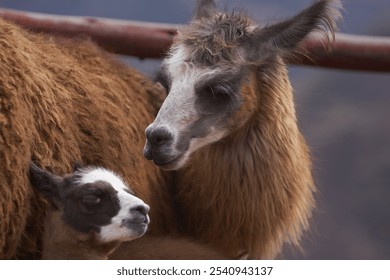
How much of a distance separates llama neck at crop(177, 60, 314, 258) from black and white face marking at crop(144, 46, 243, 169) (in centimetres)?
11

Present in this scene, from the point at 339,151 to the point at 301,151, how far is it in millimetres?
175

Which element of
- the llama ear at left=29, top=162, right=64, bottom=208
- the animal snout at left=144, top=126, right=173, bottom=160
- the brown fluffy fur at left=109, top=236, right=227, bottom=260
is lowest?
the brown fluffy fur at left=109, top=236, right=227, bottom=260

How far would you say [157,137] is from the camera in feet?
6.03

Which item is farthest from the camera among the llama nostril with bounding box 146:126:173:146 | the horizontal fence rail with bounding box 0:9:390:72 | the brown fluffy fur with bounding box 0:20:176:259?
the horizontal fence rail with bounding box 0:9:390:72

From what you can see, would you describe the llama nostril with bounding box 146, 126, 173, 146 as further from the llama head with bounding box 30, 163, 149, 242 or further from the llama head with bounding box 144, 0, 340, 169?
the llama head with bounding box 30, 163, 149, 242

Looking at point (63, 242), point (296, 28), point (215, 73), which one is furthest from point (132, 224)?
point (296, 28)

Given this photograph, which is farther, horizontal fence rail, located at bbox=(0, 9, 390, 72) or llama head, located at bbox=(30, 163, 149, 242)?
horizontal fence rail, located at bbox=(0, 9, 390, 72)

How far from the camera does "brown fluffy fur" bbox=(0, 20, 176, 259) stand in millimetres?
1717

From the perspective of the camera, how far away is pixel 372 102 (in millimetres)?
2336

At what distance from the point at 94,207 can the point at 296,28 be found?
0.66 meters

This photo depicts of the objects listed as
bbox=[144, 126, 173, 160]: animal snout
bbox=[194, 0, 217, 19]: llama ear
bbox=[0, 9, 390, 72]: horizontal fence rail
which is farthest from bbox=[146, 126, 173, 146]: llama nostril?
bbox=[0, 9, 390, 72]: horizontal fence rail

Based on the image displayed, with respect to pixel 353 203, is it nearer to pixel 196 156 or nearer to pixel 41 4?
pixel 196 156

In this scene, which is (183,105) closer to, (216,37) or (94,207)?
(216,37)

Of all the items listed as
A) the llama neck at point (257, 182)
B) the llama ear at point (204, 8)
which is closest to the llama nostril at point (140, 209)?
the llama neck at point (257, 182)
